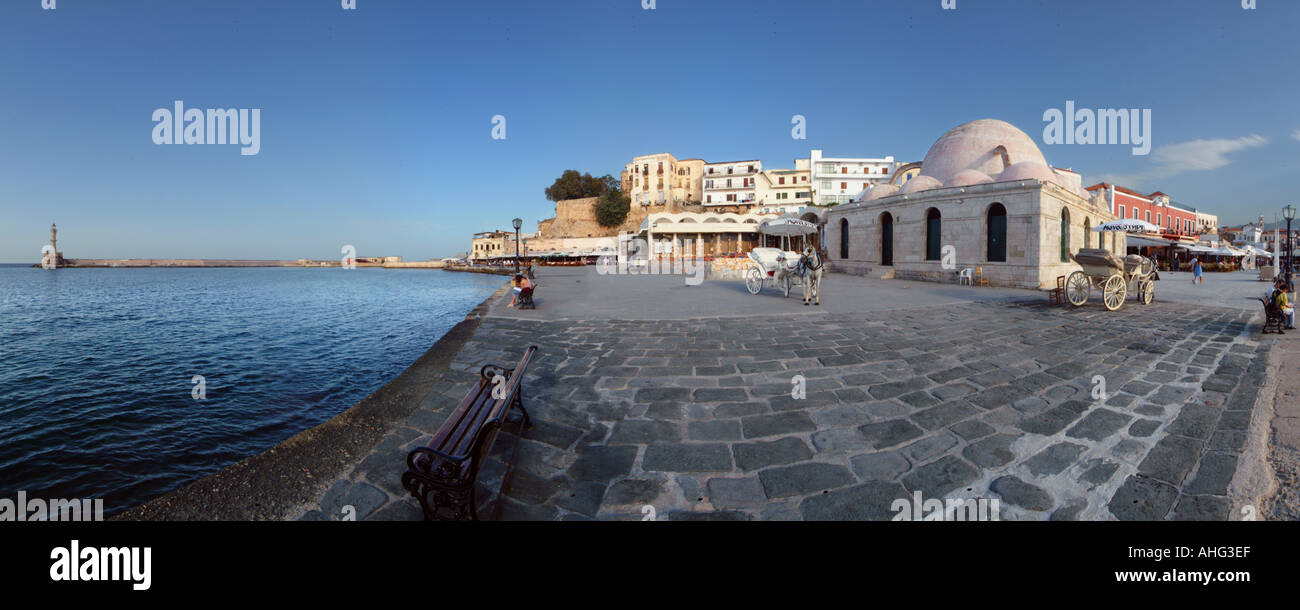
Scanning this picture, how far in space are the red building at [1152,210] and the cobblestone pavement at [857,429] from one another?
1991 inches

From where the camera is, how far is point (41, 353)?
10.6 m

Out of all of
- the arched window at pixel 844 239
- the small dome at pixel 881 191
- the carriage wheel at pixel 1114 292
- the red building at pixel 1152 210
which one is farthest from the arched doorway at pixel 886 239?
the red building at pixel 1152 210

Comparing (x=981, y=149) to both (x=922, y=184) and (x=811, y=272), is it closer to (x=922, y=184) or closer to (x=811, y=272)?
(x=922, y=184)

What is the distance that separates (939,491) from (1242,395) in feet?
11.6

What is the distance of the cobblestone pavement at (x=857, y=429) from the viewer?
229 cm

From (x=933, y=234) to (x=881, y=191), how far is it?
7408 mm

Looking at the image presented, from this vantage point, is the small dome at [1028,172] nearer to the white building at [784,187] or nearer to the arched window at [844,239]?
the arched window at [844,239]

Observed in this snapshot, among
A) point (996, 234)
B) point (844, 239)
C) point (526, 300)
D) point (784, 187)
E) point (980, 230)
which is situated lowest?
point (526, 300)

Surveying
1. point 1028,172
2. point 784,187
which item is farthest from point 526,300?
point 784,187

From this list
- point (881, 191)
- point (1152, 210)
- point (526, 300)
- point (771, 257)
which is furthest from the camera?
point (1152, 210)

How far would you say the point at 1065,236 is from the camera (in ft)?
55.1

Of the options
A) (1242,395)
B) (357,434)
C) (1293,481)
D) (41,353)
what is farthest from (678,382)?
(41,353)

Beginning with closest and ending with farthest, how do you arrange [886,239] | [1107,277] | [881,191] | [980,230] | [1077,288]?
[1107,277], [1077,288], [980,230], [886,239], [881,191]
